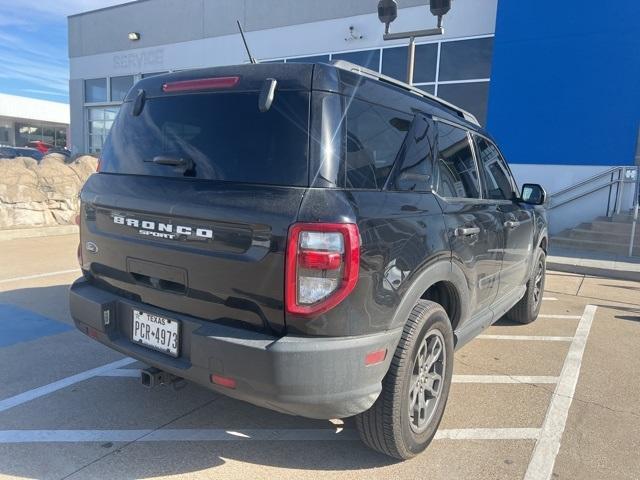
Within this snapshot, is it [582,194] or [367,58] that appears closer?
[582,194]

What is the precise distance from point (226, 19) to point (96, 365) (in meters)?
17.1

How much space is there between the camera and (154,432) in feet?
9.78

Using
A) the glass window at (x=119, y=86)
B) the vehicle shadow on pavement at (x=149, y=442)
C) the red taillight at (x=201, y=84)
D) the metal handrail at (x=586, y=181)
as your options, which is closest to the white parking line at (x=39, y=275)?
the vehicle shadow on pavement at (x=149, y=442)

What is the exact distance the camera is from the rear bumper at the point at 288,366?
2178 mm

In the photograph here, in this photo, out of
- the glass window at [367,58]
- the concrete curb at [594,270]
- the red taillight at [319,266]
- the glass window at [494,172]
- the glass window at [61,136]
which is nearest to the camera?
the red taillight at [319,266]

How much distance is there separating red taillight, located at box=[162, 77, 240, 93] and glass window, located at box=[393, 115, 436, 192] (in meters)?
1.00

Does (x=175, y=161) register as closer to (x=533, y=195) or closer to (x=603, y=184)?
(x=533, y=195)

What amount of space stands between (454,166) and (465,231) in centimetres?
49

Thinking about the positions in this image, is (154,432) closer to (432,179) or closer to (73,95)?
(432,179)

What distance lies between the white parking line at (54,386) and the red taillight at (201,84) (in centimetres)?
220

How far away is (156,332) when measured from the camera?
261 cm

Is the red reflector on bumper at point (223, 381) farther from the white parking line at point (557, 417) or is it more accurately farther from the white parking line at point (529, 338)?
the white parking line at point (529, 338)

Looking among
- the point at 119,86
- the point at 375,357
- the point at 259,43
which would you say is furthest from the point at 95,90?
the point at 375,357

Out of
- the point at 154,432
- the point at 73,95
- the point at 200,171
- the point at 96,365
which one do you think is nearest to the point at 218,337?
the point at 200,171
